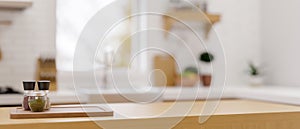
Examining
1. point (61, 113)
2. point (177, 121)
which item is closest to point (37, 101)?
point (61, 113)

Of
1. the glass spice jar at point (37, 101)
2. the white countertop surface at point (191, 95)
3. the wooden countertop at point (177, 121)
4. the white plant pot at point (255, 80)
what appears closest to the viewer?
the wooden countertop at point (177, 121)

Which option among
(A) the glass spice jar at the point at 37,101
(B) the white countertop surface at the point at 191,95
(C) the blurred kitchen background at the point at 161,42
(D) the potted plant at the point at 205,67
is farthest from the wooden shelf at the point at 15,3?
(A) the glass spice jar at the point at 37,101

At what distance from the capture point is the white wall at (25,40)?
3221 mm

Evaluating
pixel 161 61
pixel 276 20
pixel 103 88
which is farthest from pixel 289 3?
pixel 103 88

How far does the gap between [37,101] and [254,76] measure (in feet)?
8.33

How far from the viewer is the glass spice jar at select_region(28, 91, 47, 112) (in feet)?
4.68

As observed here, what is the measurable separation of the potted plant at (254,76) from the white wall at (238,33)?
6.5 inches

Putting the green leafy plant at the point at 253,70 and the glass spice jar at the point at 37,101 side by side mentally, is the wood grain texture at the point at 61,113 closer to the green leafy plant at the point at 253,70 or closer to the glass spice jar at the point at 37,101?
the glass spice jar at the point at 37,101

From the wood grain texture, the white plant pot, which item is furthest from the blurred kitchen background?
the wood grain texture

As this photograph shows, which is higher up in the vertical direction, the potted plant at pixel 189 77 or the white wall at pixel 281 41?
the white wall at pixel 281 41

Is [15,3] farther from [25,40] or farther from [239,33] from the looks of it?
[239,33]

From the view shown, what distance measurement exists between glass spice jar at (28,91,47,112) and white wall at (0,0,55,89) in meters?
1.86

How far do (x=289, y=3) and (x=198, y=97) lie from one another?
1.22m

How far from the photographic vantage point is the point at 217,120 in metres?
1.48
